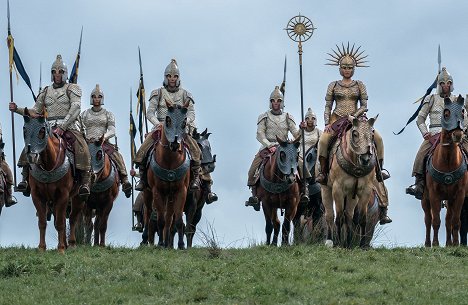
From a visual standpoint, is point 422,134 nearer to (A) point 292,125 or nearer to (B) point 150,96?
(A) point 292,125

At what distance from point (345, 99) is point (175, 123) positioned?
12.7 feet

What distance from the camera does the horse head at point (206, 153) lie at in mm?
34250

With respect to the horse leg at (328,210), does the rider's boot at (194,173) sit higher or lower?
higher

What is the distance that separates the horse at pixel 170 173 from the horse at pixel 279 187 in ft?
10.2

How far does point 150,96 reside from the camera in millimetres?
30641

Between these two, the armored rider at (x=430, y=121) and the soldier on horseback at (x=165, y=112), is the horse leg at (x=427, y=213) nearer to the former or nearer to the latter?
the armored rider at (x=430, y=121)

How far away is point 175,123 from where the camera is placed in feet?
92.7

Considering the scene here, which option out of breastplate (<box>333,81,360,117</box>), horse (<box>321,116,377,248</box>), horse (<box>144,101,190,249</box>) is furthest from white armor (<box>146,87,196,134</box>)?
Result: horse (<box>321,116,377,248</box>)

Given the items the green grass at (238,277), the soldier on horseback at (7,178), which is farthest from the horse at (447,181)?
the soldier on horseback at (7,178)

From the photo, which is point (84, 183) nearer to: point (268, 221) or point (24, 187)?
point (24, 187)

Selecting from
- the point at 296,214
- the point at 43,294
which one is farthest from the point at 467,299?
the point at 296,214

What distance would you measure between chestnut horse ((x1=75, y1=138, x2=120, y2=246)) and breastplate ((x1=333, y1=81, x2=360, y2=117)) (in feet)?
19.4

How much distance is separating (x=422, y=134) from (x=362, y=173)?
4.25 meters

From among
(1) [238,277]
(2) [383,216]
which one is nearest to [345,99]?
(2) [383,216]
